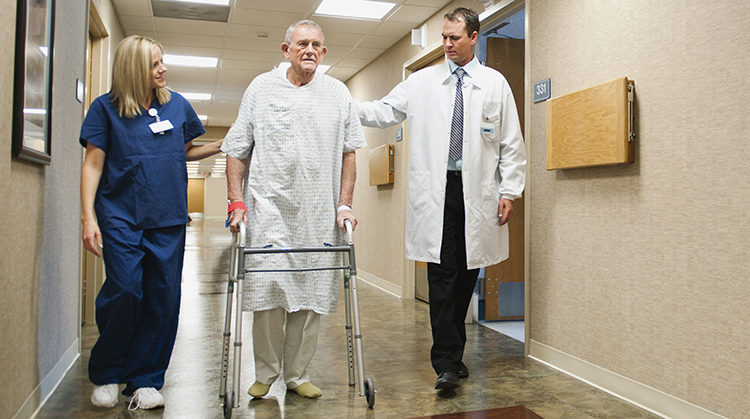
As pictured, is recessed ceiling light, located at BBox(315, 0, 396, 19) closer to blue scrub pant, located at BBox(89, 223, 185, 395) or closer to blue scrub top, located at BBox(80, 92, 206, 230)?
blue scrub top, located at BBox(80, 92, 206, 230)

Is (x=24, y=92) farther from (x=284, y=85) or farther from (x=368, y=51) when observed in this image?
(x=368, y=51)

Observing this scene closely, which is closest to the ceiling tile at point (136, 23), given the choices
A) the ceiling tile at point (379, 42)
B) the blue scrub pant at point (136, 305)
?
the ceiling tile at point (379, 42)

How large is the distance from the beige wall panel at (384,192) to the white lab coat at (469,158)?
2.05m

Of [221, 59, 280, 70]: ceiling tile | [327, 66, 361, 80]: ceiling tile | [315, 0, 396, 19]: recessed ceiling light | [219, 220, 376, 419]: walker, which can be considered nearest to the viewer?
[219, 220, 376, 419]: walker

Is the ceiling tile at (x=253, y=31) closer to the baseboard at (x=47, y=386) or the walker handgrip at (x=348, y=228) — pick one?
the baseboard at (x=47, y=386)

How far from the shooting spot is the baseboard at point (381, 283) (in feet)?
18.7

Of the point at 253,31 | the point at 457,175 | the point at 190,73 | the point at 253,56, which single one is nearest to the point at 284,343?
the point at 457,175

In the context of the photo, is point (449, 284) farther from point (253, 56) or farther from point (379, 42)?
point (253, 56)

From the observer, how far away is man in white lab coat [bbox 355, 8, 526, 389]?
2646 millimetres

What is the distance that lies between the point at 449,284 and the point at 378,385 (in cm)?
60

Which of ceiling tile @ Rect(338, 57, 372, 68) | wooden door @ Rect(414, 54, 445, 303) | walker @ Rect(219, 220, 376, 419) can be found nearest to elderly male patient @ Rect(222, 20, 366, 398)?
walker @ Rect(219, 220, 376, 419)

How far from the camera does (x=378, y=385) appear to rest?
8.89 feet

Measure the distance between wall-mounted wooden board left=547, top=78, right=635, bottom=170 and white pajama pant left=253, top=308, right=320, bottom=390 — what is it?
57.5 inches

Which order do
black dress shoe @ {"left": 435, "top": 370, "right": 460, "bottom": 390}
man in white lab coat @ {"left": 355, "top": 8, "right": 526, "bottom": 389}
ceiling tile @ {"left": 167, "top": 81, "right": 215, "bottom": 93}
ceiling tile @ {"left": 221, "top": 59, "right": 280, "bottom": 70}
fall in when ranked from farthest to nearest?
ceiling tile @ {"left": 167, "top": 81, "right": 215, "bottom": 93}, ceiling tile @ {"left": 221, "top": 59, "right": 280, "bottom": 70}, man in white lab coat @ {"left": 355, "top": 8, "right": 526, "bottom": 389}, black dress shoe @ {"left": 435, "top": 370, "right": 460, "bottom": 390}
